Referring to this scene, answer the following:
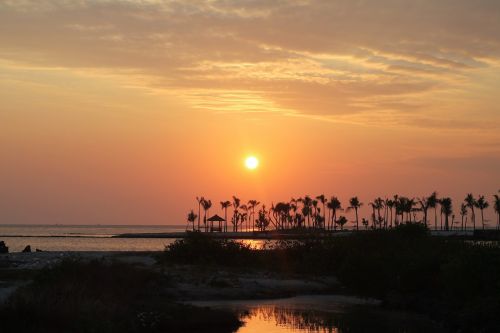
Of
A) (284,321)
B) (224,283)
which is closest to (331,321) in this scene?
(284,321)

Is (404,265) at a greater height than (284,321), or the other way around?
(404,265)

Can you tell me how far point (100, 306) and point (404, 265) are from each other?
23.4 m

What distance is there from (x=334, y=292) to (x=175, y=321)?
23.4 meters

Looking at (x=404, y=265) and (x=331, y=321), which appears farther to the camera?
(x=404, y=265)

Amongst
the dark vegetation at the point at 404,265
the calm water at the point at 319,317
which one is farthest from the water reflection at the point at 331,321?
the dark vegetation at the point at 404,265

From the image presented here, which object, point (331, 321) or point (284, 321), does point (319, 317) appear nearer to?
point (331, 321)

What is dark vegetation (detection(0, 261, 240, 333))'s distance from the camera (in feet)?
85.3

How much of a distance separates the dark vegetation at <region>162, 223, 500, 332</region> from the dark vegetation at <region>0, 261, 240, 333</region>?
41.9ft

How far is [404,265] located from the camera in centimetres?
4641

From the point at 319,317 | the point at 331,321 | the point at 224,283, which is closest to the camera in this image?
the point at 331,321

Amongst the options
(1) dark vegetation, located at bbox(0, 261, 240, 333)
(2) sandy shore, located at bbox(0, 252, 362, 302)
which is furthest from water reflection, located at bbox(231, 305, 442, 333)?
(2) sandy shore, located at bbox(0, 252, 362, 302)

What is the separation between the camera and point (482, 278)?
124 feet

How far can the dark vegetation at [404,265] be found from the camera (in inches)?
1473

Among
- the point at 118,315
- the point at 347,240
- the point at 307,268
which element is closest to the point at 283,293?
the point at 347,240
